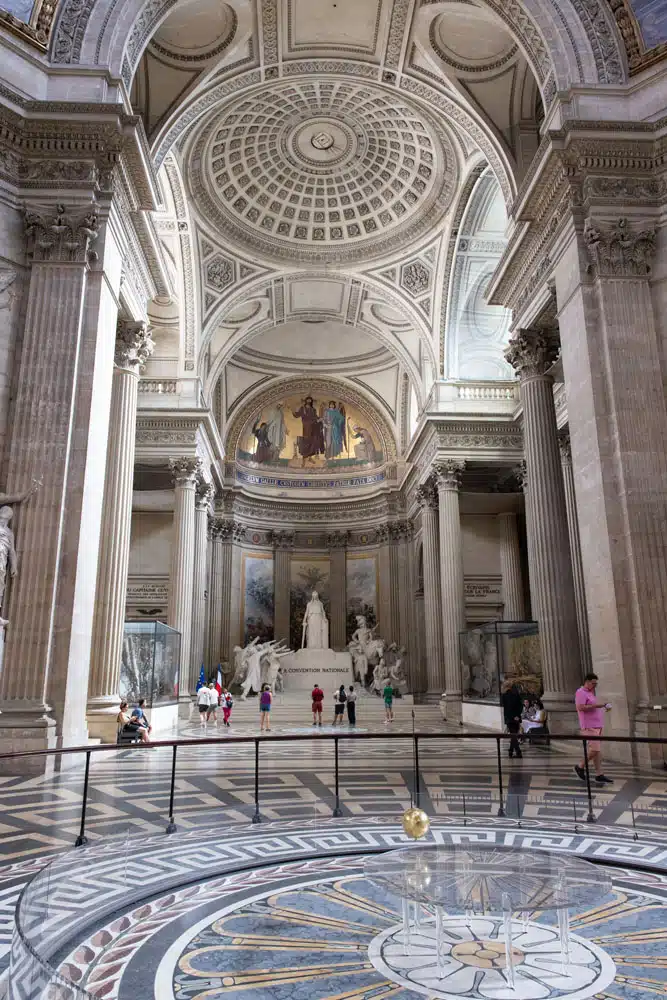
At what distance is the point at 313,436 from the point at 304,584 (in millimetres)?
7169

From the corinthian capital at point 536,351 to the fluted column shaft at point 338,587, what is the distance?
2071 cm

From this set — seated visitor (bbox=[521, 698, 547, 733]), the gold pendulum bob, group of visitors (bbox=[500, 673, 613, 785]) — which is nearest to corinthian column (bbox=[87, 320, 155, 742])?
group of visitors (bbox=[500, 673, 613, 785])

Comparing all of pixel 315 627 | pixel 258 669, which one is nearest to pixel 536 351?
pixel 258 669

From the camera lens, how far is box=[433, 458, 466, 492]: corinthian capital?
898 inches

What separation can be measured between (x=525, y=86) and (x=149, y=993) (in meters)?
17.5

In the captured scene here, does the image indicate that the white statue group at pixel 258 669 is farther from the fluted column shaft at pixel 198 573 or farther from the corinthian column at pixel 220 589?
the corinthian column at pixel 220 589

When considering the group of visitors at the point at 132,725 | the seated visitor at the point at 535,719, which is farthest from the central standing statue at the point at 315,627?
the group of visitors at the point at 132,725

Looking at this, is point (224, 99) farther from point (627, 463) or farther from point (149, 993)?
point (149, 993)

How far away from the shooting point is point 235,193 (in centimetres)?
2123

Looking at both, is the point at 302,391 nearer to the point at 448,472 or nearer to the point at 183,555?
the point at 448,472

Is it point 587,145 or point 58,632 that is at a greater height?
point 587,145

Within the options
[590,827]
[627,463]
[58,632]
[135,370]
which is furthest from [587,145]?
[58,632]

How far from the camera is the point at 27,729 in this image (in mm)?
8641

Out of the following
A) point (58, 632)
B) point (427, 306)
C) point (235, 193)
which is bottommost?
point (58, 632)
